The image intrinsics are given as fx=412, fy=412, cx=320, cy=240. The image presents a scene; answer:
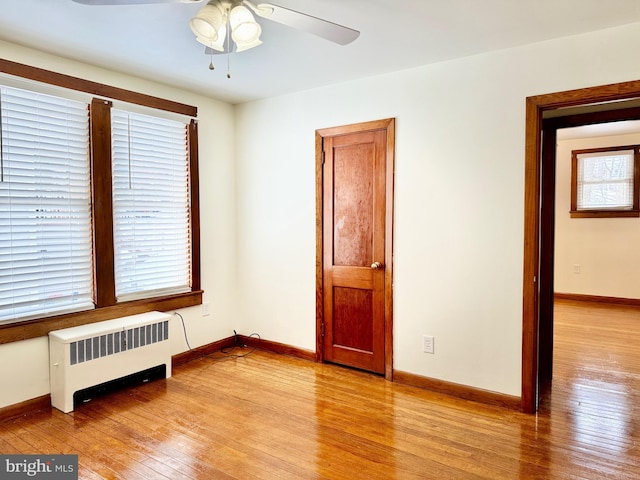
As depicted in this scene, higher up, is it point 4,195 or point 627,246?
point 4,195

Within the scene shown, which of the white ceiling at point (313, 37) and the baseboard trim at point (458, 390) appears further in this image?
the baseboard trim at point (458, 390)

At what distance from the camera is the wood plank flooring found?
7.09 ft

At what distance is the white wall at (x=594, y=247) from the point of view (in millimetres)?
6035

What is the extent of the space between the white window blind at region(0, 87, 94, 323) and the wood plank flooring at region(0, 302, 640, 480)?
828 millimetres

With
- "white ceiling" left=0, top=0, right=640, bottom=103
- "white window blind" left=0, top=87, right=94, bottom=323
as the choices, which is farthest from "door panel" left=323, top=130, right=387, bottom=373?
"white window blind" left=0, top=87, right=94, bottom=323

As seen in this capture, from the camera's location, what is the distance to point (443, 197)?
308cm

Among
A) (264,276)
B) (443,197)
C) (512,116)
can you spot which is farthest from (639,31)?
(264,276)

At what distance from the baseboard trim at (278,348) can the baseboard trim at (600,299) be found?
4290 mm

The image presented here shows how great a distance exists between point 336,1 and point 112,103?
78.3 inches

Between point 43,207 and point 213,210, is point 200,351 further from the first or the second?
point 43,207

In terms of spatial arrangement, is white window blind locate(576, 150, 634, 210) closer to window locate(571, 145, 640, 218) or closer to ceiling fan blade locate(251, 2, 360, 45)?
window locate(571, 145, 640, 218)

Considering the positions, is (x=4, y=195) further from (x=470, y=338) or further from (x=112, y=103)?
(x=470, y=338)

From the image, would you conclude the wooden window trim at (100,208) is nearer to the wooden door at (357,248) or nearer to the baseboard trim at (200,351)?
the baseboard trim at (200,351)

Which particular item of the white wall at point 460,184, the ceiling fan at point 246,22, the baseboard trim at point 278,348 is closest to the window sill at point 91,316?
the baseboard trim at point 278,348
